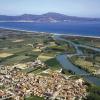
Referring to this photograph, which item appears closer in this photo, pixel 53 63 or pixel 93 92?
pixel 93 92

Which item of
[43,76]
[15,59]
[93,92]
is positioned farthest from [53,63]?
[93,92]

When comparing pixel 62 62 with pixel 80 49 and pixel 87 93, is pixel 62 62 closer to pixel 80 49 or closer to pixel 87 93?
pixel 80 49

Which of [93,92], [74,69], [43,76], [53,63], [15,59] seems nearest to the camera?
[93,92]

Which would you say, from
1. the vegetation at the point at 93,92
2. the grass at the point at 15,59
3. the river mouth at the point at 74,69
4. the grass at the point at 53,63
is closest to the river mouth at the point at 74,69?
the river mouth at the point at 74,69

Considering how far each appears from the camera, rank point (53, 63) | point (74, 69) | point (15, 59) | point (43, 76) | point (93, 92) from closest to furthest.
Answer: point (93, 92), point (43, 76), point (74, 69), point (53, 63), point (15, 59)

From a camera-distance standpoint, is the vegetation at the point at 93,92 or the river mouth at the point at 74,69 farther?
the river mouth at the point at 74,69

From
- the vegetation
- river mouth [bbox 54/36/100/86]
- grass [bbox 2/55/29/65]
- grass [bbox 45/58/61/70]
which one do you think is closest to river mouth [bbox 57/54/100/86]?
river mouth [bbox 54/36/100/86]

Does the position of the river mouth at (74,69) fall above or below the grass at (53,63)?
below

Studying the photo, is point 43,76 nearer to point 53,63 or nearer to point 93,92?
point 93,92

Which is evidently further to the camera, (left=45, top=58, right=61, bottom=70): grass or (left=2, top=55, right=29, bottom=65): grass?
(left=2, top=55, right=29, bottom=65): grass

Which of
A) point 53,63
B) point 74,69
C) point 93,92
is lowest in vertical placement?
point 74,69

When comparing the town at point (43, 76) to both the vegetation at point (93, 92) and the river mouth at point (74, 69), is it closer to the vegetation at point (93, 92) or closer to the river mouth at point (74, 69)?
the river mouth at point (74, 69)

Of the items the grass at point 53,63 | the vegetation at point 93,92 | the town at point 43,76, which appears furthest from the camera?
the grass at point 53,63

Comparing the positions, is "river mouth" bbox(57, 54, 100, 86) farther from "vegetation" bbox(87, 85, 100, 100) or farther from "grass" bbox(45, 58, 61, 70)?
"vegetation" bbox(87, 85, 100, 100)
